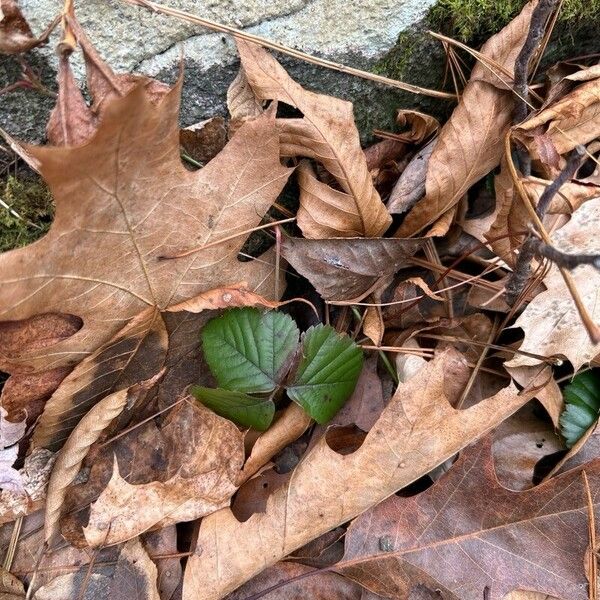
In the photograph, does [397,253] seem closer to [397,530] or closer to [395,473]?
[395,473]

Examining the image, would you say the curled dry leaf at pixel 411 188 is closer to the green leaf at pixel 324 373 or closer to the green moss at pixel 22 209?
the green leaf at pixel 324 373

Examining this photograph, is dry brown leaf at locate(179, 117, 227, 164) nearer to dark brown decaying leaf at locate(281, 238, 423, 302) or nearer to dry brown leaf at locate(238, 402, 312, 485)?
dark brown decaying leaf at locate(281, 238, 423, 302)

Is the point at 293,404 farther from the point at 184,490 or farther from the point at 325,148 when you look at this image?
the point at 325,148

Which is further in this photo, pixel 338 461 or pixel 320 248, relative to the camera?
pixel 320 248

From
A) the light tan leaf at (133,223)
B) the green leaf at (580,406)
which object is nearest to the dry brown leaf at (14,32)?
the light tan leaf at (133,223)

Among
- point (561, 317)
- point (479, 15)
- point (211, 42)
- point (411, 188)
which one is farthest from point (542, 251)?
point (211, 42)

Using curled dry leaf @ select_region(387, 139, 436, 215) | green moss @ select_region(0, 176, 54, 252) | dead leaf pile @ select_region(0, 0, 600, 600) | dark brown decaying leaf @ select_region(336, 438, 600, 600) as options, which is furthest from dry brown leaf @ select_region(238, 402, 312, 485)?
green moss @ select_region(0, 176, 54, 252)


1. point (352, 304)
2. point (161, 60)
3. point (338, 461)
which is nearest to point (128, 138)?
point (161, 60)
